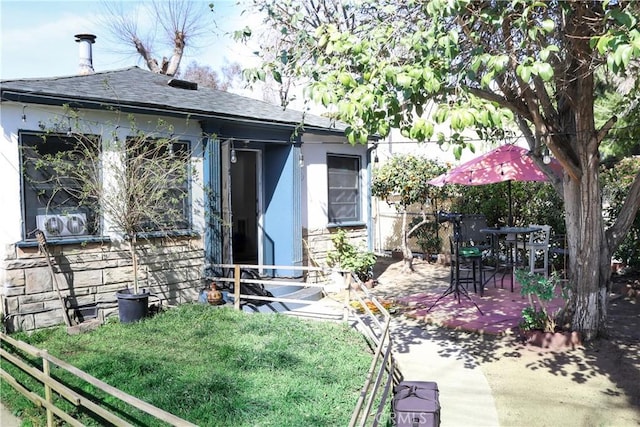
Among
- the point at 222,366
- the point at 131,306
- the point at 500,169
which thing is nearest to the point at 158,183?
the point at 131,306

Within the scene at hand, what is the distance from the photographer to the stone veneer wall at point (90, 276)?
19.8ft

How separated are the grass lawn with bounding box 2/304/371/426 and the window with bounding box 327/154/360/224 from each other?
3510 mm

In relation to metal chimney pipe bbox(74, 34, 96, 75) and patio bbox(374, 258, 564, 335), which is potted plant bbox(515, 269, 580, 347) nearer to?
patio bbox(374, 258, 564, 335)

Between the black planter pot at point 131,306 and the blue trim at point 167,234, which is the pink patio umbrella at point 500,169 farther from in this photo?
the black planter pot at point 131,306

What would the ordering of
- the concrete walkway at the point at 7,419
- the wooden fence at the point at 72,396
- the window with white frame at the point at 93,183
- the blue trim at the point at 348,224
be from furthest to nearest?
the blue trim at the point at 348,224 < the window with white frame at the point at 93,183 < the concrete walkway at the point at 7,419 < the wooden fence at the point at 72,396

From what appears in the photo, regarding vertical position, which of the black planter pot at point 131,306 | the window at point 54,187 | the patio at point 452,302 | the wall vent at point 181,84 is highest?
the wall vent at point 181,84

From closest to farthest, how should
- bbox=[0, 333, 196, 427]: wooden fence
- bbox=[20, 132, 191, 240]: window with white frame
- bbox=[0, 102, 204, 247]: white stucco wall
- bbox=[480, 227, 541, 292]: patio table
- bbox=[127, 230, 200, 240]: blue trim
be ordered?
1. bbox=[0, 333, 196, 427]: wooden fence
2. bbox=[0, 102, 204, 247]: white stucco wall
3. bbox=[20, 132, 191, 240]: window with white frame
4. bbox=[127, 230, 200, 240]: blue trim
5. bbox=[480, 227, 541, 292]: patio table

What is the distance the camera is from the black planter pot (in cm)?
649

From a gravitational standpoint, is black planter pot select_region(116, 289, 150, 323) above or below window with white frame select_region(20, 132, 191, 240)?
below

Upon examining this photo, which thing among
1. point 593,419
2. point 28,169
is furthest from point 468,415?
point 28,169

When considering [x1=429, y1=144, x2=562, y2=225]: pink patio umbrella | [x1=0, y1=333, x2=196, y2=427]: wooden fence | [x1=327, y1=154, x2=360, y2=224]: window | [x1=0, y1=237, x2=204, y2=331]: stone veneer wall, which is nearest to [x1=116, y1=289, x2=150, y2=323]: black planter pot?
[x1=0, y1=237, x2=204, y2=331]: stone veneer wall

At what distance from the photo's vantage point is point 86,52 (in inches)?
374

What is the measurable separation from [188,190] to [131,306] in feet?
6.63

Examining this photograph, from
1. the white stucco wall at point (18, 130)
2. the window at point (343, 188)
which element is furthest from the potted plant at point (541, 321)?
the white stucco wall at point (18, 130)
